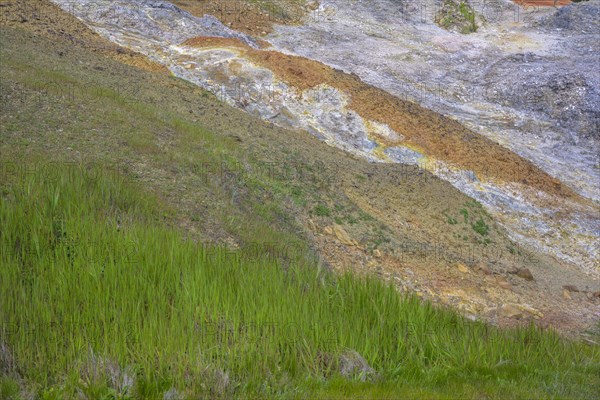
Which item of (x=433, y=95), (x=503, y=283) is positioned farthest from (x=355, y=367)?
(x=433, y=95)

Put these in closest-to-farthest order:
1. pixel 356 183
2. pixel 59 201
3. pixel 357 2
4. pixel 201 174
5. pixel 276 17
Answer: pixel 59 201
pixel 201 174
pixel 356 183
pixel 276 17
pixel 357 2

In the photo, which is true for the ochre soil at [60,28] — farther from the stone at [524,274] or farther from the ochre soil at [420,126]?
the stone at [524,274]

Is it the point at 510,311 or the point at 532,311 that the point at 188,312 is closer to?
the point at 510,311

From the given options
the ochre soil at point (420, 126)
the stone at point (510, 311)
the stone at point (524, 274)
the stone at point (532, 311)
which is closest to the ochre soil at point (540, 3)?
the ochre soil at point (420, 126)

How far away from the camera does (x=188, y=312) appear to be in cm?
584

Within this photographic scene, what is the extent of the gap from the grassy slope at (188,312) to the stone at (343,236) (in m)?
1.57

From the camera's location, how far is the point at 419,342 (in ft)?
21.1

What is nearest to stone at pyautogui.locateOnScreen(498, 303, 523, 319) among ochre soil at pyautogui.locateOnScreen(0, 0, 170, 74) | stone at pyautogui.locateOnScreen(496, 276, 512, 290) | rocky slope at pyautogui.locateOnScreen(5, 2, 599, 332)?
rocky slope at pyautogui.locateOnScreen(5, 2, 599, 332)

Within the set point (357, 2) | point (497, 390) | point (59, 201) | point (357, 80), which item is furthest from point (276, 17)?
point (497, 390)

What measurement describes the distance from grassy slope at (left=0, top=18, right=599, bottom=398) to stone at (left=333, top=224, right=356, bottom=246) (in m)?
1.57

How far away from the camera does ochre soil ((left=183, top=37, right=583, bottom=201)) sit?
1986 centimetres

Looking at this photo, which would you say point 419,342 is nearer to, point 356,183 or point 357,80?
point 356,183

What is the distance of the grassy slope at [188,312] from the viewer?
5.21 metres

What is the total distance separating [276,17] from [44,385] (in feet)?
99.8
